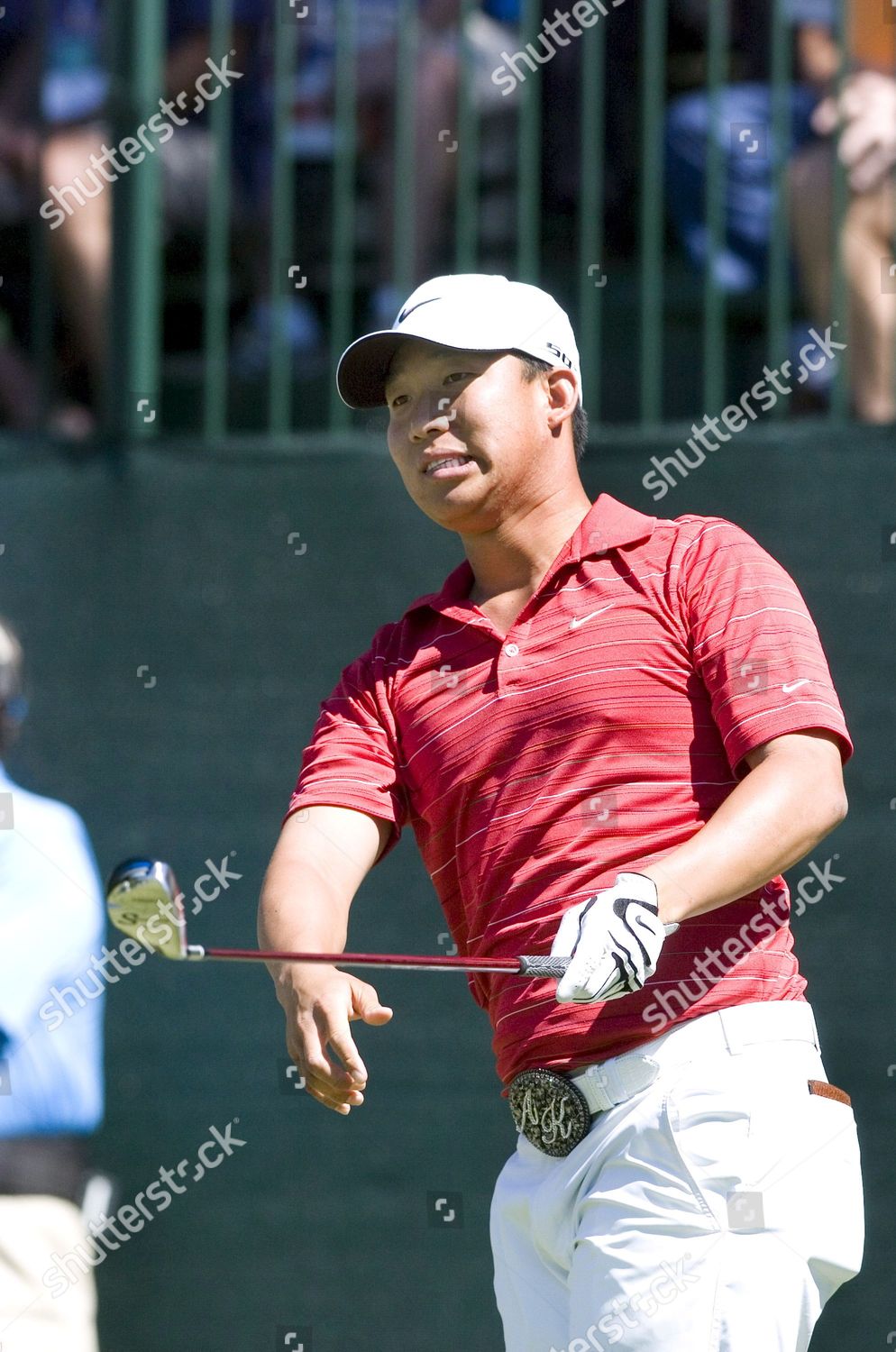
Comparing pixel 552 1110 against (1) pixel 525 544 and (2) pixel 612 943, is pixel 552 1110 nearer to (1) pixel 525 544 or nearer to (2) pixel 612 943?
(2) pixel 612 943

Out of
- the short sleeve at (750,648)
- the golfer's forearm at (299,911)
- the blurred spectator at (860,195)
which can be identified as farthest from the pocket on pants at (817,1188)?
the blurred spectator at (860,195)

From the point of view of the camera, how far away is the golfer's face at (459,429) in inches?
108

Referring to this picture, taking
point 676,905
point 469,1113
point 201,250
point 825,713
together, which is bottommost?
point 469,1113

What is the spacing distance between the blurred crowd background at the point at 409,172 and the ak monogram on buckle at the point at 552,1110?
2524 millimetres

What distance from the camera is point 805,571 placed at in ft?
14.5

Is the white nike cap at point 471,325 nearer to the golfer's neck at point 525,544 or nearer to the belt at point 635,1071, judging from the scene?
the golfer's neck at point 525,544

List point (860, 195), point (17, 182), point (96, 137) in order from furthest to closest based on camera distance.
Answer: point (17, 182)
point (96, 137)
point (860, 195)

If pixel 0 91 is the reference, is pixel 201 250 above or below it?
below

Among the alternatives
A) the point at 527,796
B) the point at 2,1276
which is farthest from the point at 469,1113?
the point at 527,796

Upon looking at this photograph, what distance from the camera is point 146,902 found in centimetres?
228

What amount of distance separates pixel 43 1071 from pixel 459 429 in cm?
220

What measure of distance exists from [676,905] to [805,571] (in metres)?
2.30

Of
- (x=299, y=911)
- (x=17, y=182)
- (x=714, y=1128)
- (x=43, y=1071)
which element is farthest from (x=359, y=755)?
(x=17, y=182)

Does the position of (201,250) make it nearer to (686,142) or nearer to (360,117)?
(360,117)
